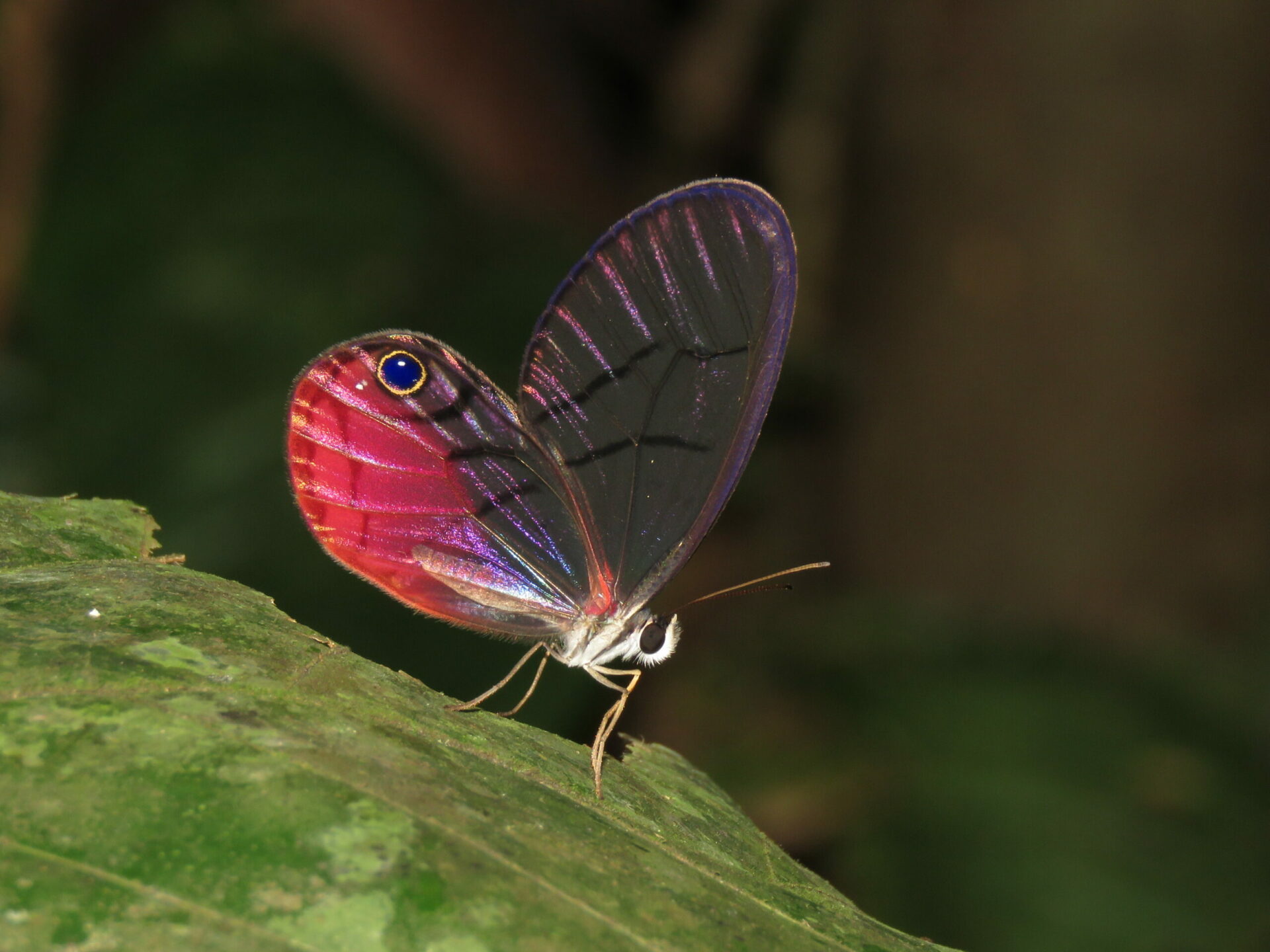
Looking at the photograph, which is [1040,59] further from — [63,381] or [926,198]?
[63,381]

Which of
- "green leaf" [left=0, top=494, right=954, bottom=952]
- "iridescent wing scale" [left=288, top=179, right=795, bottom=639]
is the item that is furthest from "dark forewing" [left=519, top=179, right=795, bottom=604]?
"green leaf" [left=0, top=494, right=954, bottom=952]

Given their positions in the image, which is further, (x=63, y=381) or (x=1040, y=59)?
(x=63, y=381)

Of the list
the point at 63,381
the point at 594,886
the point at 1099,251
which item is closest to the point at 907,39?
the point at 1099,251

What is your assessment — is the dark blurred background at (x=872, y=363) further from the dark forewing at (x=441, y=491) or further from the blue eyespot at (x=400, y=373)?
the blue eyespot at (x=400, y=373)

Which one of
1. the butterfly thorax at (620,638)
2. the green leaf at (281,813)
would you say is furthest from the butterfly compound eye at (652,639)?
the green leaf at (281,813)

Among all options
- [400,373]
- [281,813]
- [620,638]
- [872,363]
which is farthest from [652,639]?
[872,363]

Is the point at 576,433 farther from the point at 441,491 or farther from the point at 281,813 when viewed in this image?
the point at 281,813

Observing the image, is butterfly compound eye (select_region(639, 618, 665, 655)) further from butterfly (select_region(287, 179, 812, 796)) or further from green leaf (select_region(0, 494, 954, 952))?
green leaf (select_region(0, 494, 954, 952))
